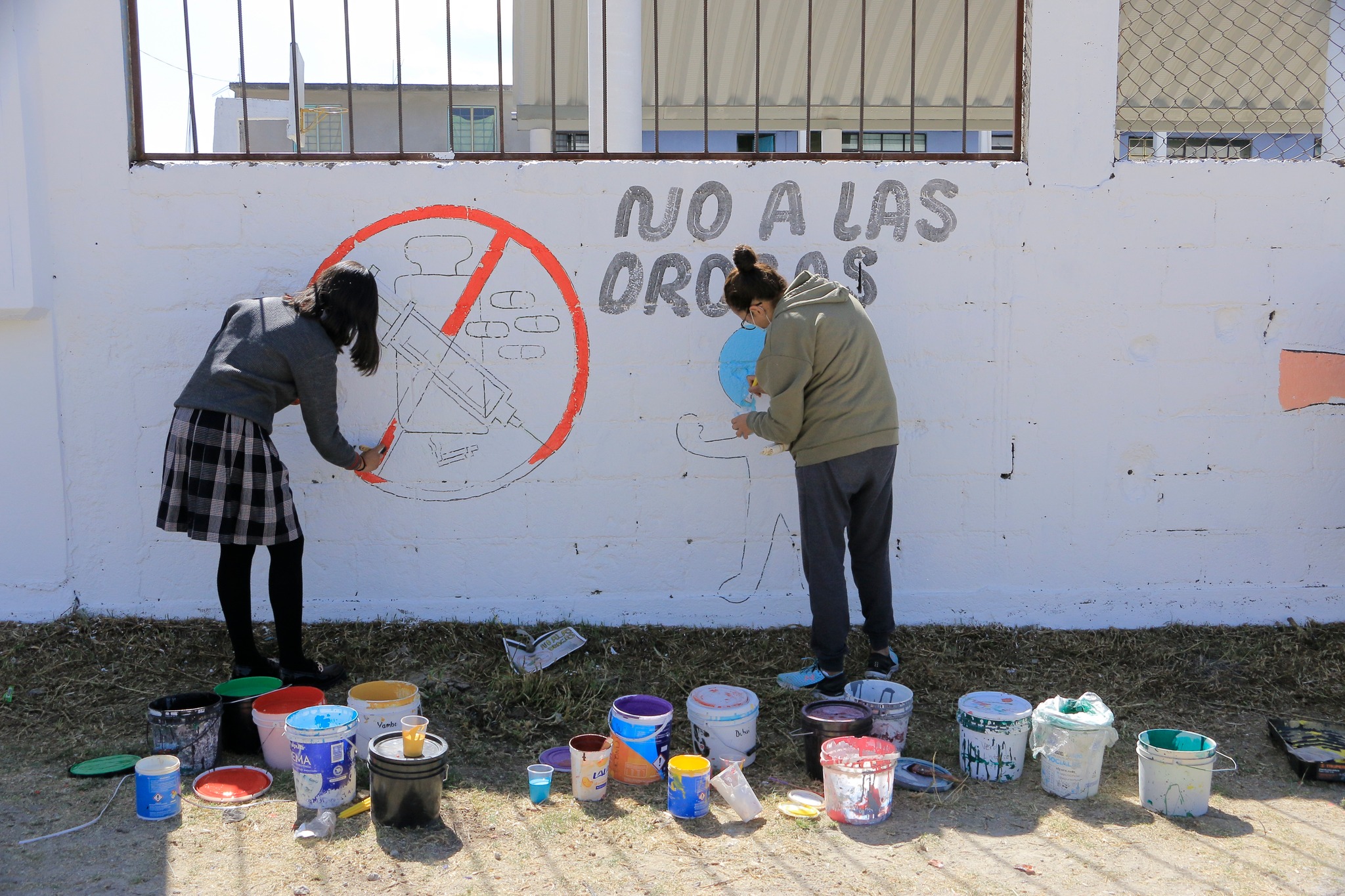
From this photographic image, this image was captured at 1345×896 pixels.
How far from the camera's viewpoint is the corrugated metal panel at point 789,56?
7047 mm

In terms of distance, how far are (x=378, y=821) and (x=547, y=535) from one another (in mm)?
1546

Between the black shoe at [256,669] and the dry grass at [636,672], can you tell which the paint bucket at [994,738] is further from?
the black shoe at [256,669]

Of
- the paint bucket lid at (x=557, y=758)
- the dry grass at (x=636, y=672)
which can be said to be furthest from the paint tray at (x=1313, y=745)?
the paint bucket lid at (x=557, y=758)

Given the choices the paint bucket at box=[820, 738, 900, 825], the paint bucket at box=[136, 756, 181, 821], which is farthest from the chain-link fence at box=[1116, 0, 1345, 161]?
the paint bucket at box=[136, 756, 181, 821]

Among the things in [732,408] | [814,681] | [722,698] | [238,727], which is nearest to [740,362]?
[732,408]

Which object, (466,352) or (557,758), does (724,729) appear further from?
(466,352)

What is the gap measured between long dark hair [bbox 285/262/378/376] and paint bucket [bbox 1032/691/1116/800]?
248 cm

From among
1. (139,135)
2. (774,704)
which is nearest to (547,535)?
(774,704)

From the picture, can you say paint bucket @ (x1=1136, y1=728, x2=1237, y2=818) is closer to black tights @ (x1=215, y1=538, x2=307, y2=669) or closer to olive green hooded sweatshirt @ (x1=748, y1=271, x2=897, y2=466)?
olive green hooded sweatshirt @ (x1=748, y1=271, x2=897, y2=466)

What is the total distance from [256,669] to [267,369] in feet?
3.43

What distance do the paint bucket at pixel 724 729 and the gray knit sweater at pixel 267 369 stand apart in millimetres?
1544

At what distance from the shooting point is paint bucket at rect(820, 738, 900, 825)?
2.77 metres

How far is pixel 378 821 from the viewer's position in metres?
2.73

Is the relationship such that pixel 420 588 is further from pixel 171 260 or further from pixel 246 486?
pixel 171 260
